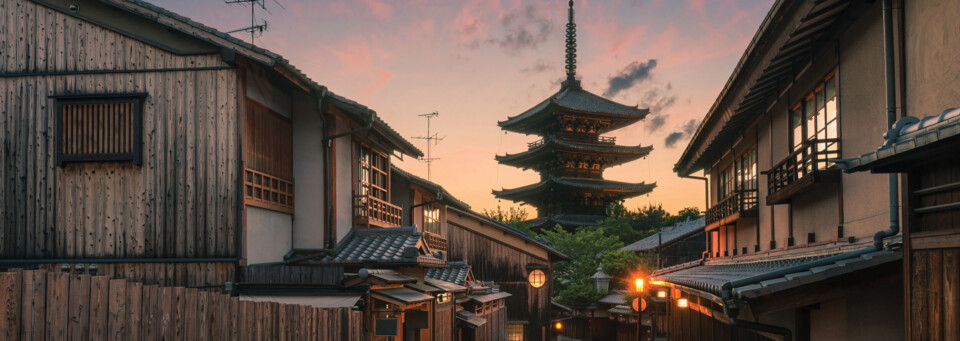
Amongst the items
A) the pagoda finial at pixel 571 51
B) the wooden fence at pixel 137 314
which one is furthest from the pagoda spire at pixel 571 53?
the wooden fence at pixel 137 314

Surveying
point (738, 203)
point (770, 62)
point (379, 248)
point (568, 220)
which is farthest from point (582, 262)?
point (770, 62)

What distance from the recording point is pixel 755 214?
1503 cm

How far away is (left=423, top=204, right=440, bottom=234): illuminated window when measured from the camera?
25750mm

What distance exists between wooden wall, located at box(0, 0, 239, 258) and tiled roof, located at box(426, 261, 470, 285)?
8853mm

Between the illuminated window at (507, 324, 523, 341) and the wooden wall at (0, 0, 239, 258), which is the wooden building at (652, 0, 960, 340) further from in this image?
the illuminated window at (507, 324, 523, 341)

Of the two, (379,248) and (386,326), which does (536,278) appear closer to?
(379,248)

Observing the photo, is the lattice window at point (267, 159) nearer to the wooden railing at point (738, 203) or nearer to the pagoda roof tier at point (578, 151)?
the wooden railing at point (738, 203)

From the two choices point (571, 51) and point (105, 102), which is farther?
point (571, 51)

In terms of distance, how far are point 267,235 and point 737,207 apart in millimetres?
9952

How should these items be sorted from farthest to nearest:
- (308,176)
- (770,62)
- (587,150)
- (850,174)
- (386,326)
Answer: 1. (587,150)
2. (308,176)
3. (386,326)
4. (770,62)
5. (850,174)

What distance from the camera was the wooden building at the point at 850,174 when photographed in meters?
5.45

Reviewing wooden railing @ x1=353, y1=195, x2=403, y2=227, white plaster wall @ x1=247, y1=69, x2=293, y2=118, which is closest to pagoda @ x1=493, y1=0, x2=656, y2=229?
wooden railing @ x1=353, y1=195, x2=403, y2=227

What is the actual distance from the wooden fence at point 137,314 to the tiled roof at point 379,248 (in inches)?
112

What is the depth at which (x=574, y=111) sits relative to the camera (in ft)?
164
